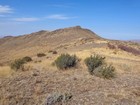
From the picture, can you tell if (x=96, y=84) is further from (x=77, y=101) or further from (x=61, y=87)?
(x=77, y=101)

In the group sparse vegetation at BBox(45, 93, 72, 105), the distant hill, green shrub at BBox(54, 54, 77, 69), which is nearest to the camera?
sparse vegetation at BBox(45, 93, 72, 105)

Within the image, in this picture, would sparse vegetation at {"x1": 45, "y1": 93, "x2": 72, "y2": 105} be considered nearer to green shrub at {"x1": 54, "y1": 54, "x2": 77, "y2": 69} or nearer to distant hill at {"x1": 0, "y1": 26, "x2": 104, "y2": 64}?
green shrub at {"x1": 54, "y1": 54, "x2": 77, "y2": 69}

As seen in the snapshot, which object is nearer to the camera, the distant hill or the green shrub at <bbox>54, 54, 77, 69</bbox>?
the green shrub at <bbox>54, 54, 77, 69</bbox>

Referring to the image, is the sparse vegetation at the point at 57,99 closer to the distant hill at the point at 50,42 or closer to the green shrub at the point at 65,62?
the green shrub at the point at 65,62

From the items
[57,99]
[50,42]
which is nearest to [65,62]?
[57,99]

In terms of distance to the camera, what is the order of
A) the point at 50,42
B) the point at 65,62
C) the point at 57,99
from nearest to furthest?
the point at 57,99
the point at 65,62
the point at 50,42

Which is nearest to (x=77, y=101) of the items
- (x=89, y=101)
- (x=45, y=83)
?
(x=89, y=101)

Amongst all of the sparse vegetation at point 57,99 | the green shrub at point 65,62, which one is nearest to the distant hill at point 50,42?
the green shrub at point 65,62

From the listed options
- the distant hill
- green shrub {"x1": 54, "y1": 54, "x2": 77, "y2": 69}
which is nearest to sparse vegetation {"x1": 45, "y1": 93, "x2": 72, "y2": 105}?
green shrub {"x1": 54, "y1": 54, "x2": 77, "y2": 69}

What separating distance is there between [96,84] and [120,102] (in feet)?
13.1

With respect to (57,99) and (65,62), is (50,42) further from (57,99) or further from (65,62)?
(57,99)

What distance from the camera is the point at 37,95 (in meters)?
13.2

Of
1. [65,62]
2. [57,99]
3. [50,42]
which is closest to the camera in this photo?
[57,99]

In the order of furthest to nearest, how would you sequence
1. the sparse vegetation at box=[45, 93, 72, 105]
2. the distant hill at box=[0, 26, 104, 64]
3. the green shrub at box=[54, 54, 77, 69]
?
the distant hill at box=[0, 26, 104, 64]
the green shrub at box=[54, 54, 77, 69]
the sparse vegetation at box=[45, 93, 72, 105]
